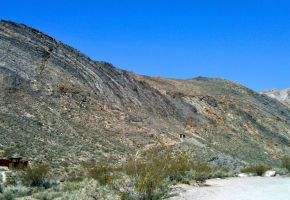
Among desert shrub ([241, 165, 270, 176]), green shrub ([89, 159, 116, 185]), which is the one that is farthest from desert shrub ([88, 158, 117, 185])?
desert shrub ([241, 165, 270, 176])

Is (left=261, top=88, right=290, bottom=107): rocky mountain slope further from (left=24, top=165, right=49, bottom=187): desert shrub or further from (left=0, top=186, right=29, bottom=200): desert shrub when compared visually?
(left=0, top=186, right=29, bottom=200): desert shrub

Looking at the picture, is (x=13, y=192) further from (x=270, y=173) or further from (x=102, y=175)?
(x=270, y=173)

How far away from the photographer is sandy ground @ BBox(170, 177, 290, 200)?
25141 mm

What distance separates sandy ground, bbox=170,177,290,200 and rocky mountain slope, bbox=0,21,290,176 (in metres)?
7.87

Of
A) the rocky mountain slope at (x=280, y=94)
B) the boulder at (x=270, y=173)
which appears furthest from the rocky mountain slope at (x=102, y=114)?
the rocky mountain slope at (x=280, y=94)

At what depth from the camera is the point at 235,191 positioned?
2833cm

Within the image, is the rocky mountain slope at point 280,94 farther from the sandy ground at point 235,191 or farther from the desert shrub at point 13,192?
the desert shrub at point 13,192

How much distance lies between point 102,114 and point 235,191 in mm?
19154

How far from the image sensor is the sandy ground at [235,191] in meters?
25.1

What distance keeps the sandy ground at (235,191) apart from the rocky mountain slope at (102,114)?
7.87 m

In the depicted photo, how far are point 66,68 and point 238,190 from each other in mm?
25775

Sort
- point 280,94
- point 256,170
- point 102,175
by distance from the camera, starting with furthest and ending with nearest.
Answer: point 280,94
point 256,170
point 102,175

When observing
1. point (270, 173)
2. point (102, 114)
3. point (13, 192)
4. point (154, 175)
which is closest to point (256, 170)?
point (270, 173)

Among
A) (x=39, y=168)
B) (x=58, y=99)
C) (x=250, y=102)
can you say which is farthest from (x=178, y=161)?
(x=250, y=102)
